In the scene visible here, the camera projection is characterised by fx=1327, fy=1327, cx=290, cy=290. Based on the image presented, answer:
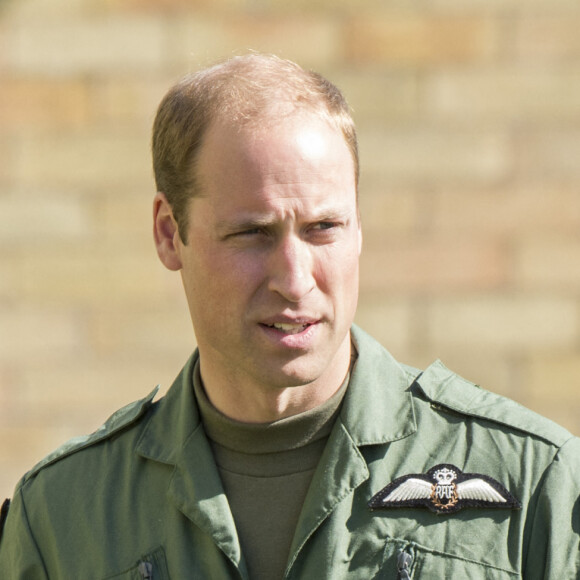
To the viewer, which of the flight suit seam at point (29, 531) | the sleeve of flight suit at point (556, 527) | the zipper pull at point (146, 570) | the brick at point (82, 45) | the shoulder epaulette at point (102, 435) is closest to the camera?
the sleeve of flight suit at point (556, 527)

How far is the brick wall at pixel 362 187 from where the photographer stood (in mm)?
4410

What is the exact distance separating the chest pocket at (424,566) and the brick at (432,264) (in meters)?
1.95

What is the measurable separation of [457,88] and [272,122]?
194 centimetres

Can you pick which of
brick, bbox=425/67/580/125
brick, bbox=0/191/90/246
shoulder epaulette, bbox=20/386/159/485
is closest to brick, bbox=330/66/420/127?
brick, bbox=425/67/580/125

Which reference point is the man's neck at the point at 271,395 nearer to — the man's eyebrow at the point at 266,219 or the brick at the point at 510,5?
the man's eyebrow at the point at 266,219

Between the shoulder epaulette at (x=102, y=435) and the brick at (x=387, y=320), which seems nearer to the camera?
the shoulder epaulette at (x=102, y=435)

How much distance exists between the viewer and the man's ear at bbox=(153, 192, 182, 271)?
2.86 m

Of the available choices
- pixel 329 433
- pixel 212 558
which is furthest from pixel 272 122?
pixel 212 558

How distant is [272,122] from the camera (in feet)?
8.58

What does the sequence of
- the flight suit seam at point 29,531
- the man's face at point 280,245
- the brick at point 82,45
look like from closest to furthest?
1. the man's face at point 280,245
2. the flight suit seam at point 29,531
3. the brick at point 82,45

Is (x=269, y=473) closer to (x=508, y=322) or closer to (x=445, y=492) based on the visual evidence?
(x=445, y=492)

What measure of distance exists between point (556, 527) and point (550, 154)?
2163mm

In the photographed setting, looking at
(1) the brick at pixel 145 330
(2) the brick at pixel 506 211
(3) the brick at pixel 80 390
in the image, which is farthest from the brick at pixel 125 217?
(2) the brick at pixel 506 211

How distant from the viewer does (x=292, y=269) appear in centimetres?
256
